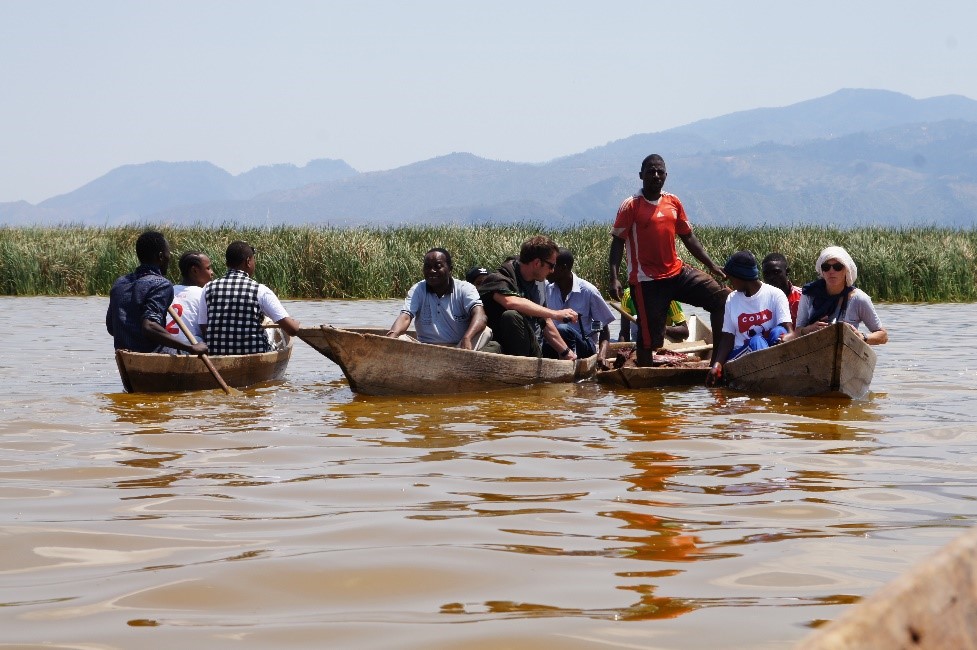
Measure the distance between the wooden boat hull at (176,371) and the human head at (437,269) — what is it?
5.21ft

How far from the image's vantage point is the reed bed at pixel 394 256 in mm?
21620

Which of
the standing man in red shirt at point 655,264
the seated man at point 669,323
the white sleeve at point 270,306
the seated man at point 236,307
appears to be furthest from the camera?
the seated man at point 669,323

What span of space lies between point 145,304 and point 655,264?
12.8 ft

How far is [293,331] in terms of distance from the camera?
855 cm

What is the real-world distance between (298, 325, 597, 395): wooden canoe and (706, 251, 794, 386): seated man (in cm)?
153

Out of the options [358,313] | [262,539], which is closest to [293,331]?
[262,539]

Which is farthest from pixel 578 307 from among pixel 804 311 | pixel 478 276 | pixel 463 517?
pixel 463 517

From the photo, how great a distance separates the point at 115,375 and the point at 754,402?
226 inches

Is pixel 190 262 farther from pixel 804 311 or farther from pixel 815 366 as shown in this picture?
pixel 815 366

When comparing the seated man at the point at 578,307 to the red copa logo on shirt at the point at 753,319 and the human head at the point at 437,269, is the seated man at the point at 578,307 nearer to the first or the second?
the human head at the point at 437,269

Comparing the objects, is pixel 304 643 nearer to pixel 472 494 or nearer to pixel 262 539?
pixel 262 539

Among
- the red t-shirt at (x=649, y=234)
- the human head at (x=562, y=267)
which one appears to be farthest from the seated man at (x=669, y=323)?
the red t-shirt at (x=649, y=234)

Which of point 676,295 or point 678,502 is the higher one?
point 676,295

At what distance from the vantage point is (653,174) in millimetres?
8602
